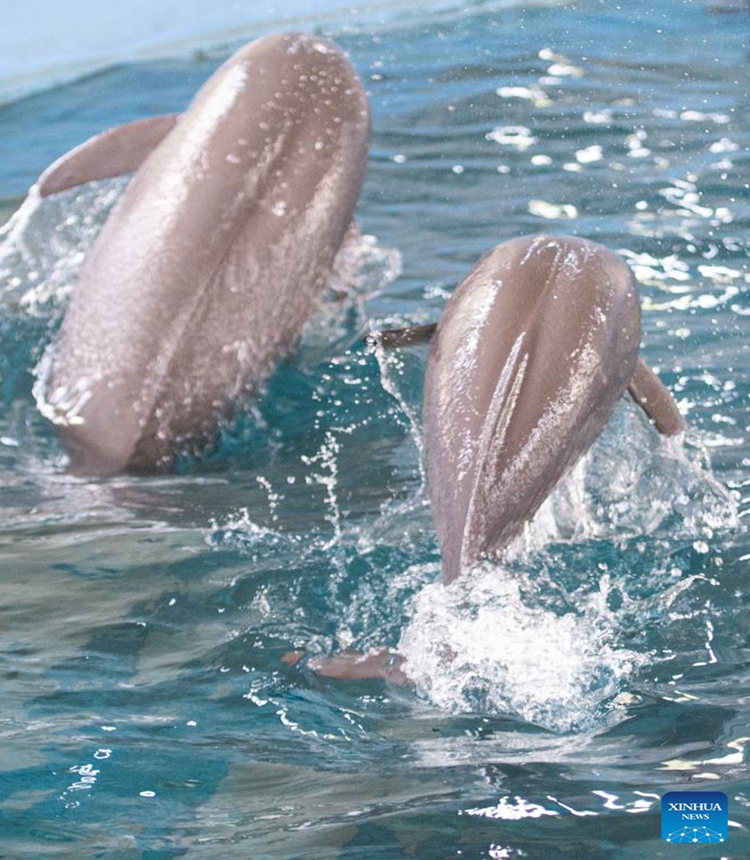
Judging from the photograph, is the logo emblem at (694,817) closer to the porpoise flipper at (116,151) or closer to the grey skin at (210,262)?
the grey skin at (210,262)

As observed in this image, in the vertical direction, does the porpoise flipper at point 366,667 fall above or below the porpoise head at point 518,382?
below

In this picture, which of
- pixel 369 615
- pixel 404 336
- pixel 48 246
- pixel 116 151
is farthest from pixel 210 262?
pixel 48 246

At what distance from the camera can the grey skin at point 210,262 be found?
5.37 meters

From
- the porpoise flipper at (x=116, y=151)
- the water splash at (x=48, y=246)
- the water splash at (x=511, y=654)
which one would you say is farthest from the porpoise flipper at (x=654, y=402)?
the water splash at (x=48, y=246)

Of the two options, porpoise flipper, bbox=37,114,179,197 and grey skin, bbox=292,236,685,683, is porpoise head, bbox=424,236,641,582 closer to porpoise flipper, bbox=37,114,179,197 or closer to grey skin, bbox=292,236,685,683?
grey skin, bbox=292,236,685,683

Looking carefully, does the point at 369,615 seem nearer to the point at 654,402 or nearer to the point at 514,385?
the point at 514,385

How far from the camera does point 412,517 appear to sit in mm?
4844

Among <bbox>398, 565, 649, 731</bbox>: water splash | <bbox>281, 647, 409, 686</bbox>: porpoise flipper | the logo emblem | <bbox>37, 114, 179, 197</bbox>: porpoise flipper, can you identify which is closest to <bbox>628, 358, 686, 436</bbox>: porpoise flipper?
<bbox>398, 565, 649, 731</bbox>: water splash

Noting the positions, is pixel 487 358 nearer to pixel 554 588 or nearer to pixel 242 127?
pixel 554 588

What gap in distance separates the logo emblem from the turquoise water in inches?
1.3

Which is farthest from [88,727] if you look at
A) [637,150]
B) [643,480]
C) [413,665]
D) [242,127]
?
[637,150]

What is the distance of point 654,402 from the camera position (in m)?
4.99

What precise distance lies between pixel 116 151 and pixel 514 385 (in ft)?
8.83

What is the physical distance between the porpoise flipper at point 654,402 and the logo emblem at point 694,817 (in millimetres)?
1932
